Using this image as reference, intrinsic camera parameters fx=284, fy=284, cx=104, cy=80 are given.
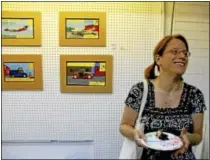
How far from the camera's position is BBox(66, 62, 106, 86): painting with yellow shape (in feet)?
5.32

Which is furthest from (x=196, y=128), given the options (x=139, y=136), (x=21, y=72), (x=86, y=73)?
(x=21, y=72)

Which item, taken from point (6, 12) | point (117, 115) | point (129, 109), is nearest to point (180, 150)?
point (129, 109)

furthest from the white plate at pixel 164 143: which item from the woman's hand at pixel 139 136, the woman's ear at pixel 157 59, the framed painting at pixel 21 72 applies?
the framed painting at pixel 21 72

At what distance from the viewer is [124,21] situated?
5.24ft

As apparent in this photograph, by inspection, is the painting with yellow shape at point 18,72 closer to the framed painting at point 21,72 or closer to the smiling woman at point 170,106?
the framed painting at point 21,72

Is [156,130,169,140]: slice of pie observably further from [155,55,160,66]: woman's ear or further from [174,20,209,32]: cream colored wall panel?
[174,20,209,32]: cream colored wall panel

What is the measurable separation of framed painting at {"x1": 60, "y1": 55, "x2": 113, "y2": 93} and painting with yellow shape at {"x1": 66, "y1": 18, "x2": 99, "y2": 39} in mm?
113

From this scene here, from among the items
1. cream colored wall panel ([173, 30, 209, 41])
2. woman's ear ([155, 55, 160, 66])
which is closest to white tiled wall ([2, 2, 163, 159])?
cream colored wall panel ([173, 30, 209, 41])

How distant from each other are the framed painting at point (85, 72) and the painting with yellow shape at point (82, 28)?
0.11 meters

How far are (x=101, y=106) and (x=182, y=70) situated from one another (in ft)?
2.43

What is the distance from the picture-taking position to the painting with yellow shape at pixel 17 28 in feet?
5.08

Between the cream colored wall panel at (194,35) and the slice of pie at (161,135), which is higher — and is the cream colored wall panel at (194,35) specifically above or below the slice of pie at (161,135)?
above

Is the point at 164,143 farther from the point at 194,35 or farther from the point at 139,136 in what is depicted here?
the point at 194,35

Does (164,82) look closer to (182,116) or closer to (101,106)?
(182,116)
